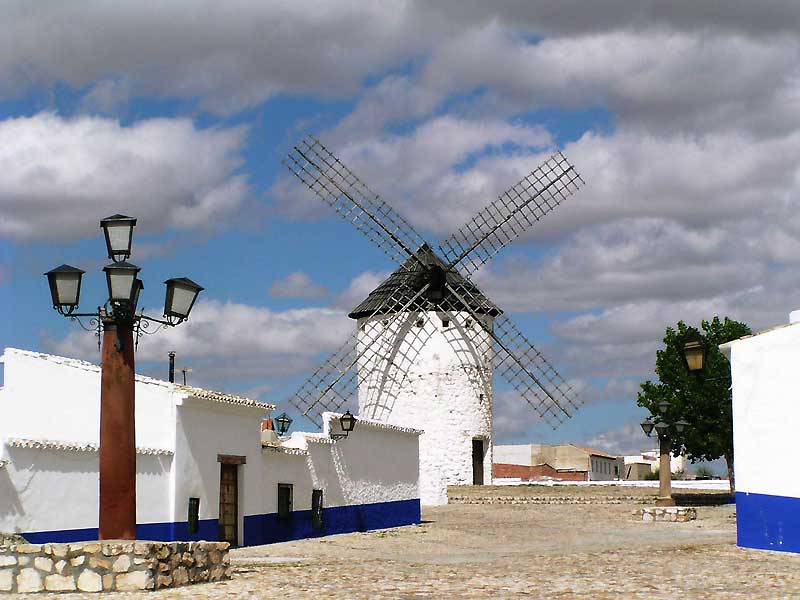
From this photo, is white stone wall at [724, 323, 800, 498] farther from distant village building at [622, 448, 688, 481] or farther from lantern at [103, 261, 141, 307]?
distant village building at [622, 448, 688, 481]

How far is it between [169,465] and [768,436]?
30.1 ft

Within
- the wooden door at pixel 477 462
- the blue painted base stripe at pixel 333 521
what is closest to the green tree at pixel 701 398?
the wooden door at pixel 477 462

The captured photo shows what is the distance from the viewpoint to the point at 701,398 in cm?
4078

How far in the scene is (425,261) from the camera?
4059 centimetres

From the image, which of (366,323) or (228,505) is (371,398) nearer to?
(366,323)

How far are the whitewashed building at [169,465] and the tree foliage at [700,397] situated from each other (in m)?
19.3

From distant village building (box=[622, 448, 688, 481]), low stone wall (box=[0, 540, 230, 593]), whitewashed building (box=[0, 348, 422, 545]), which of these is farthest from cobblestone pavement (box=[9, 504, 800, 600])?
distant village building (box=[622, 448, 688, 481])

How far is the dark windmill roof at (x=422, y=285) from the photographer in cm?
4012

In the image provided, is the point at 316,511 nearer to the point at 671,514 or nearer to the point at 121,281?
the point at 671,514

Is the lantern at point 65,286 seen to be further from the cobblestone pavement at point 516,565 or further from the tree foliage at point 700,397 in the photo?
the tree foliage at point 700,397

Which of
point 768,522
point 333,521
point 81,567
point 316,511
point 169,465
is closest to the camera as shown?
point 81,567

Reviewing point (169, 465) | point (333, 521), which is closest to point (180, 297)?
point (169, 465)

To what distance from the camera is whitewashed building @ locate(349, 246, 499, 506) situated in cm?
3956

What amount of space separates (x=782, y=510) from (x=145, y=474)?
945 cm
